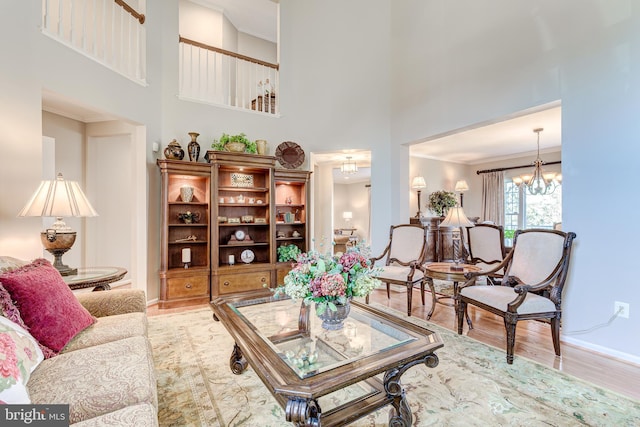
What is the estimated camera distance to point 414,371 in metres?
2.17

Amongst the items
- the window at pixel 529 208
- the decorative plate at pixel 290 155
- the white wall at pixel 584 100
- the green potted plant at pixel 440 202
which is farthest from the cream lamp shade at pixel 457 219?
the window at pixel 529 208

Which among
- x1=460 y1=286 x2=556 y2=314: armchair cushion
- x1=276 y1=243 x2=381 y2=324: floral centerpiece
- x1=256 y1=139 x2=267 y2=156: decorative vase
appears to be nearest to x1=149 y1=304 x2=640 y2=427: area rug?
x1=460 y1=286 x2=556 y2=314: armchair cushion

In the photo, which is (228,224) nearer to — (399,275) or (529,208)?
(399,275)

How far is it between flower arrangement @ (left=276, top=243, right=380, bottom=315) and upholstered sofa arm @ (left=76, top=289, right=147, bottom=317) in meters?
1.20

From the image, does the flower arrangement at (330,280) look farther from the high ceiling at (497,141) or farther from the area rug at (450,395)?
the high ceiling at (497,141)

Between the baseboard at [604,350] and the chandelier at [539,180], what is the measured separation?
3.36m

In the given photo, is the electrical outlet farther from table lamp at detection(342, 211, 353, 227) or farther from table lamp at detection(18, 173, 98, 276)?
table lamp at detection(342, 211, 353, 227)

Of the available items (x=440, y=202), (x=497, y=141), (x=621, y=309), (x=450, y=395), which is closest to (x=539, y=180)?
(x=497, y=141)

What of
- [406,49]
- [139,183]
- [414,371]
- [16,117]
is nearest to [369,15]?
[406,49]

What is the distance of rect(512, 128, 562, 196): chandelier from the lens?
5211 millimetres

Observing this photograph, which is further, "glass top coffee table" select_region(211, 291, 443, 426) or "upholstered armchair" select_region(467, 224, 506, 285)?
"upholstered armchair" select_region(467, 224, 506, 285)

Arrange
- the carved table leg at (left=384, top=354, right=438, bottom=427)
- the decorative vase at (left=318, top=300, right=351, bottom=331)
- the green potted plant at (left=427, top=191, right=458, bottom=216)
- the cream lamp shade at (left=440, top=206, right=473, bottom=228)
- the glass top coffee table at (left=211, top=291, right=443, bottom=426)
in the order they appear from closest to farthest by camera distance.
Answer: the glass top coffee table at (left=211, top=291, right=443, bottom=426) → the carved table leg at (left=384, top=354, right=438, bottom=427) → the decorative vase at (left=318, top=300, right=351, bottom=331) → the cream lamp shade at (left=440, top=206, right=473, bottom=228) → the green potted plant at (left=427, top=191, right=458, bottom=216)

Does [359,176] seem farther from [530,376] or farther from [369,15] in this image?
[530,376]

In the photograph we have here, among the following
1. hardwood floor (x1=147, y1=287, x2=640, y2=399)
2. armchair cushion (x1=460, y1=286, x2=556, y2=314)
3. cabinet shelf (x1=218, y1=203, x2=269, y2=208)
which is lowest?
hardwood floor (x1=147, y1=287, x2=640, y2=399)
